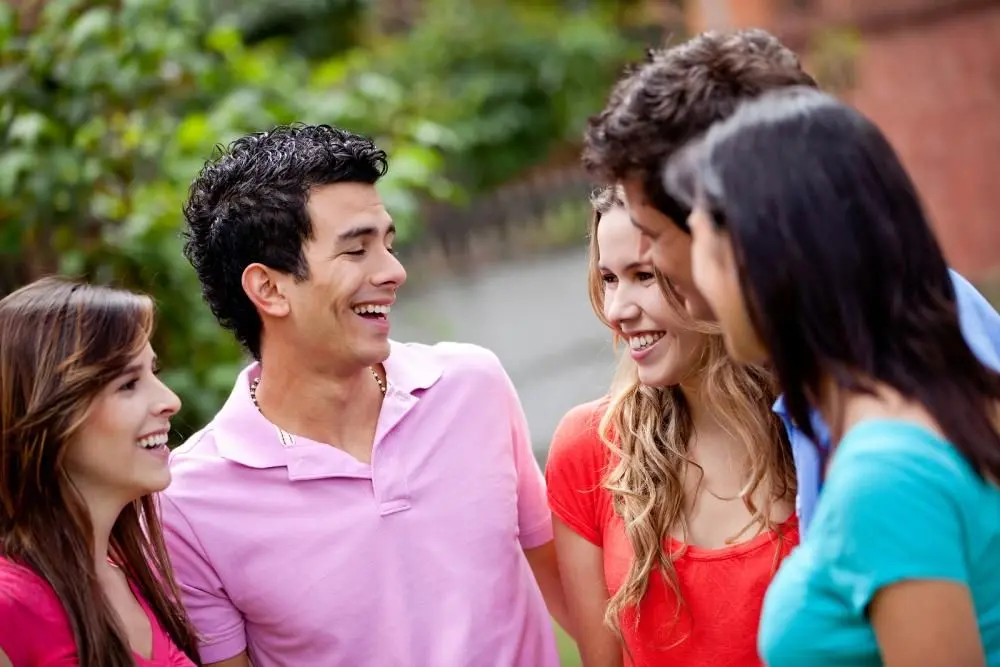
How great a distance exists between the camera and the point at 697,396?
2475 mm

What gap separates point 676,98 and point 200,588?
129cm

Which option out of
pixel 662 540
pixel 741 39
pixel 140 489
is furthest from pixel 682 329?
pixel 140 489

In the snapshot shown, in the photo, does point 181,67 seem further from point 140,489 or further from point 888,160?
point 888,160

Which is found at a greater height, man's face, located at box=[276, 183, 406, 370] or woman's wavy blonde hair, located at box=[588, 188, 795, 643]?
man's face, located at box=[276, 183, 406, 370]

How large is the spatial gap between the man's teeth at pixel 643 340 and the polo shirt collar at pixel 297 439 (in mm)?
484

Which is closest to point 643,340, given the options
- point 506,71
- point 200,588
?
point 200,588

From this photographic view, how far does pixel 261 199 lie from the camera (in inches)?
103

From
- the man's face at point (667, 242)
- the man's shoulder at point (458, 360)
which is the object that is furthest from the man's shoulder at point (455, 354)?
the man's face at point (667, 242)

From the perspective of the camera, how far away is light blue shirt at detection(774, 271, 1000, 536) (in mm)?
1771

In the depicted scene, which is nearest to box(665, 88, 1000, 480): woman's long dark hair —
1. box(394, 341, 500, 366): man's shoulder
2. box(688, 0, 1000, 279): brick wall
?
box(394, 341, 500, 366): man's shoulder

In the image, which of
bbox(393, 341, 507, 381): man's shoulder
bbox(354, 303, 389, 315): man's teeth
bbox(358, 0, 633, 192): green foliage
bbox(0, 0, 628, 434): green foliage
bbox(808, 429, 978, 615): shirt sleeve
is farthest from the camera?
bbox(358, 0, 633, 192): green foliage

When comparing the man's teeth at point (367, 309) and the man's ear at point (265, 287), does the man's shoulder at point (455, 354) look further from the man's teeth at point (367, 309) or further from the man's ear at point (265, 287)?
the man's ear at point (265, 287)

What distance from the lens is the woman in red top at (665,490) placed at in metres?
2.30

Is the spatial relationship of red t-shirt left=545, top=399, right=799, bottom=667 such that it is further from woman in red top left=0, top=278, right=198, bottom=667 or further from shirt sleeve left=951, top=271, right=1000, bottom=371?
woman in red top left=0, top=278, right=198, bottom=667
